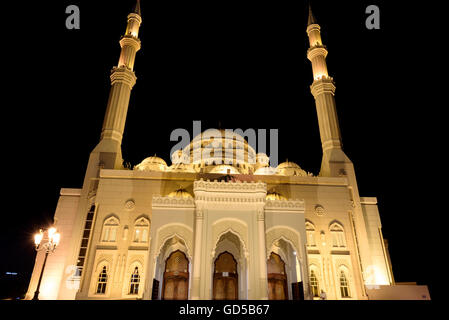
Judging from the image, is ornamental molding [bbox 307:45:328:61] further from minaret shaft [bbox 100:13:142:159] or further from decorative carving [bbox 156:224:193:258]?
decorative carving [bbox 156:224:193:258]

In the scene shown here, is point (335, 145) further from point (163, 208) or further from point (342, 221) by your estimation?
point (163, 208)

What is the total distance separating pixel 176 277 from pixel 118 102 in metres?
14.4

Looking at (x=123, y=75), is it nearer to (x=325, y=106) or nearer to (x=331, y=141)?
(x=325, y=106)

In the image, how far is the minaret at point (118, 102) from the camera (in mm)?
24167

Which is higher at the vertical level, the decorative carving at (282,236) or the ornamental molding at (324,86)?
the ornamental molding at (324,86)

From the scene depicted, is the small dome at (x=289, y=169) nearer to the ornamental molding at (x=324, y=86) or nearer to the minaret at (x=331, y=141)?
the minaret at (x=331, y=141)

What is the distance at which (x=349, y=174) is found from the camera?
24.4 m

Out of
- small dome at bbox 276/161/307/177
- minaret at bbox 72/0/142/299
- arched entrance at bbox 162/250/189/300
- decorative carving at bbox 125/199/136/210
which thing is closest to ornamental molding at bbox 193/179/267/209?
arched entrance at bbox 162/250/189/300

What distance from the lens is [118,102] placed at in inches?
1029

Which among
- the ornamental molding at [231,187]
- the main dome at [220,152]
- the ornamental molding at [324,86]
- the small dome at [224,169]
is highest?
the ornamental molding at [324,86]

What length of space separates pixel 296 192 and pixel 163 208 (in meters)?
9.93

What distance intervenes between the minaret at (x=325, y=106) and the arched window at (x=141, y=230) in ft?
45.0

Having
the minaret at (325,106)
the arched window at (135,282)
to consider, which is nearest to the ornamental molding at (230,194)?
the arched window at (135,282)
